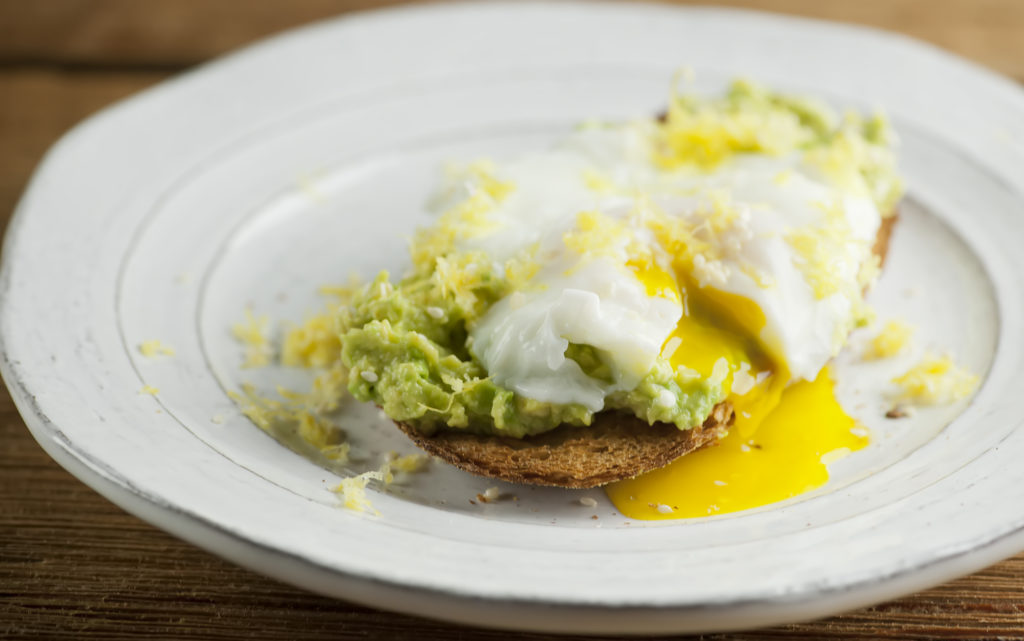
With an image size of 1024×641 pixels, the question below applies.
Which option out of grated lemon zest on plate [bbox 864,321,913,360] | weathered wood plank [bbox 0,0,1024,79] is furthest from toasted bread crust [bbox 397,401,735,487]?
weathered wood plank [bbox 0,0,1024,79]

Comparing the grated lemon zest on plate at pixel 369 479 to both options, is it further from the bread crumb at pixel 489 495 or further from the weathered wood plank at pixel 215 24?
the weathered wood plank at pixel 215 24

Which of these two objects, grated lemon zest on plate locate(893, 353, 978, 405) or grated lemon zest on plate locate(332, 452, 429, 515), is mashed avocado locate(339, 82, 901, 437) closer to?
grated lemon zest on plate locate(332, 452, 429, 515)

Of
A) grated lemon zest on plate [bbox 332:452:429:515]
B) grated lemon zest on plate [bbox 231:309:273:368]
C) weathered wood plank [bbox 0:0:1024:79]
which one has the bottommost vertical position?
grated lemon zest on plate [bbox 332:452:429:515]

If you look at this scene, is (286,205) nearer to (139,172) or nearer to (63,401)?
(139,172)

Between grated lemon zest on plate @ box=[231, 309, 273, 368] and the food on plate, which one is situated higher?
the food on plate

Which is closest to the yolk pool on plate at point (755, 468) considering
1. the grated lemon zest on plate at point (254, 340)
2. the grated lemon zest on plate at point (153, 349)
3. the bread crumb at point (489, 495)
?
the bread crumb at point (489, 495)

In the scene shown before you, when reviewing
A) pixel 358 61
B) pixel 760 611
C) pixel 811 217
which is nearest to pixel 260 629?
pixel 760 611

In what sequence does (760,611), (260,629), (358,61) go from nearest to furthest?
(760,611) → (260,629) → (358,61)
